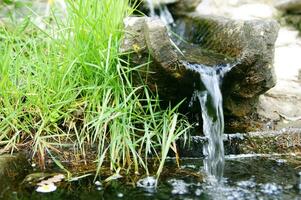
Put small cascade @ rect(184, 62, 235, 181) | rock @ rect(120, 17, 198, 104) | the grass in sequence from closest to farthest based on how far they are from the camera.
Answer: rock @ rect(120, 17, 198, 104) → the grass → small cascade @ rect(184, 62, 235, 181)

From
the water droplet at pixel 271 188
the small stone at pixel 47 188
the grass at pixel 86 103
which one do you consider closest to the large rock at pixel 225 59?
the grass at pixel 86 103

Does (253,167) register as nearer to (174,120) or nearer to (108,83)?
(174,120)

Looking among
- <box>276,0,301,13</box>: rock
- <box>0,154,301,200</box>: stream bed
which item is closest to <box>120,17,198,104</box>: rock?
<box>0,154,301,200</box>: stream bed

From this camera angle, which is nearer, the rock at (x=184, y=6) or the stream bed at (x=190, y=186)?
the stream bed at (x=190, y=186)

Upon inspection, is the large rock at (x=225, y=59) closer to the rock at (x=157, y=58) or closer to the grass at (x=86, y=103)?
the rock at (x=157, y=58)

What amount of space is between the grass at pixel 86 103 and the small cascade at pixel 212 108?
0.55 feet

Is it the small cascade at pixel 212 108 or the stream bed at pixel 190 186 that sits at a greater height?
the small cascade at pixel 212 108

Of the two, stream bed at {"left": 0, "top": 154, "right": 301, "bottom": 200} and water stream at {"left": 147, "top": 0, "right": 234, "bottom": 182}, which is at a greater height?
water stream at {"left": 147, "top": 0, "right": 234, "bottom": 182}

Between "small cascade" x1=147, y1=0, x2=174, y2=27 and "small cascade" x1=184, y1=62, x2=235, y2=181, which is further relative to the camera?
"small cascade" x1=147, y1=0, x2=174, y2=27

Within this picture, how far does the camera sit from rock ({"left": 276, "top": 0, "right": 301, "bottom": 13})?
500 centimetres

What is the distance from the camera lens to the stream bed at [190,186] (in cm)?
246

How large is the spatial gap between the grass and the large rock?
0.12 meters

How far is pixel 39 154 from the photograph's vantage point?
9.45ft

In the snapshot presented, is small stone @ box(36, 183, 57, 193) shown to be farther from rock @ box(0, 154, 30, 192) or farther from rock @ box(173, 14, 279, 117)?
rock @ box(173, 14, 279, 117)
